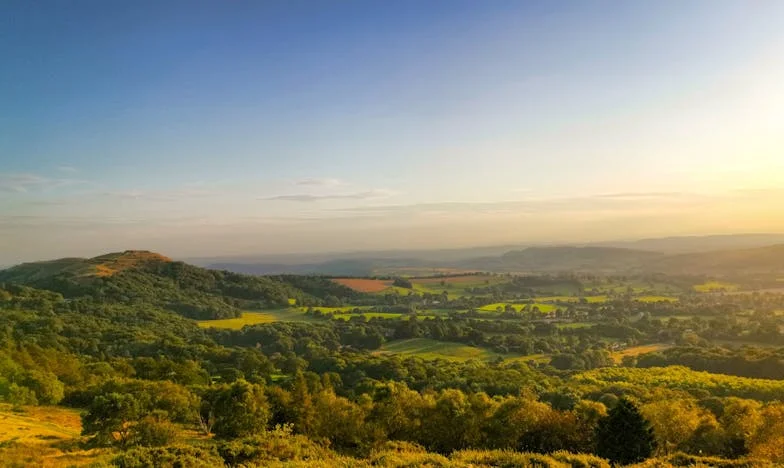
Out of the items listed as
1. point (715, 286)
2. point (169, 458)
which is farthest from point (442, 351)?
point (715, 286)

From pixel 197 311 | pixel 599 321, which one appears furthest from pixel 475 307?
pixel 197 311

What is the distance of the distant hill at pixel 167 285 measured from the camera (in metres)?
133

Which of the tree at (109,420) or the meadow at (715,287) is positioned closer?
the tree at (109,420)

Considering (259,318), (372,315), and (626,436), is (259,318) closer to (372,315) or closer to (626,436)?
(372,315)

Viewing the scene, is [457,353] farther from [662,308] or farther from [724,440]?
[662,308]

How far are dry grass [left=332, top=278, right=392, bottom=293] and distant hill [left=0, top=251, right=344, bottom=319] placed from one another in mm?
3554

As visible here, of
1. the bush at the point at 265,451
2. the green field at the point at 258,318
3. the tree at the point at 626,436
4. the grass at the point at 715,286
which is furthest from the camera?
the grass at the point at 715,286

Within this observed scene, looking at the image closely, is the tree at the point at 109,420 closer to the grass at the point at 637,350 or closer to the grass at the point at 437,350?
the grass at the point at 437,350

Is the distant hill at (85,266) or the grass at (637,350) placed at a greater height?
the distant hill at (85,266)

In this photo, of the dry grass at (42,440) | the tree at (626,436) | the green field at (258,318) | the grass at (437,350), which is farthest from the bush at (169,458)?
the green field at (258,318)

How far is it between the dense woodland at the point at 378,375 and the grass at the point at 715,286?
1461 cm

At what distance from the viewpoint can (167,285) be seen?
150125 millimetres

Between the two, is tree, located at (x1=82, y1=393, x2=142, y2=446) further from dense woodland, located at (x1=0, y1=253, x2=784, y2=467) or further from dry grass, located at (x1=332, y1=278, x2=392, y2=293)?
dry grass, located at (x1=332, y1=278, x2=392, y2=293)

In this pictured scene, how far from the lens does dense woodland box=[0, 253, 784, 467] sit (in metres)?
28.4
